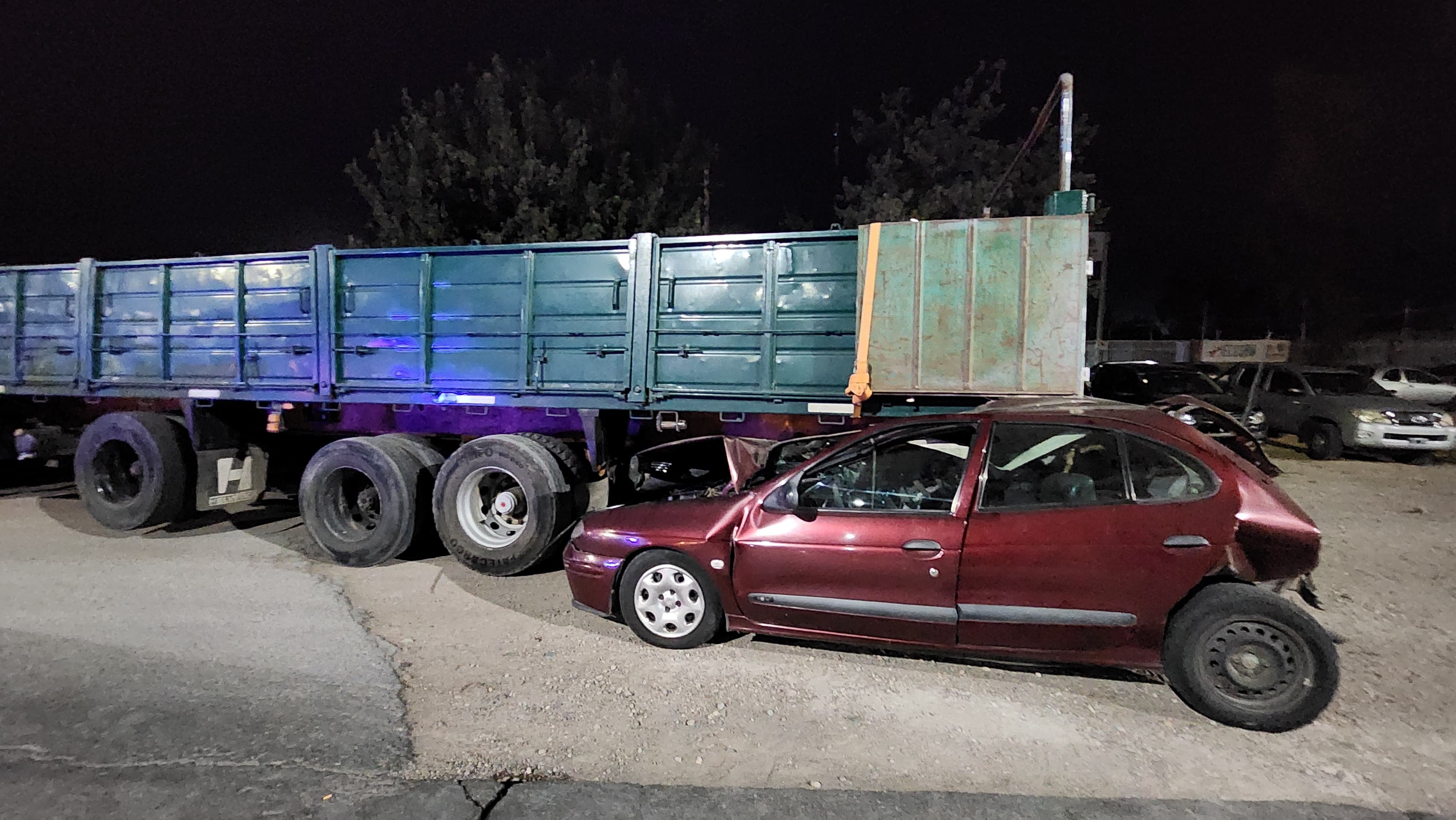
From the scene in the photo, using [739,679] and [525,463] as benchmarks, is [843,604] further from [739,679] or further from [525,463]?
[525,463]

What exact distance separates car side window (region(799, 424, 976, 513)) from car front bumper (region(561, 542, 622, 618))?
4.07 ft

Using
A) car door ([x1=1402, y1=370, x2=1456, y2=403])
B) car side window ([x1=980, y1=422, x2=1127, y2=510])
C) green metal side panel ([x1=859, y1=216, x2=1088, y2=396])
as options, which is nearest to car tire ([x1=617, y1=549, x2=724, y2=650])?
car side window ([x1=980, y1=422, x2=1127, y2=510])

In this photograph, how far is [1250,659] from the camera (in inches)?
134

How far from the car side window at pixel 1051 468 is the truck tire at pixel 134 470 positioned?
7.42 meters

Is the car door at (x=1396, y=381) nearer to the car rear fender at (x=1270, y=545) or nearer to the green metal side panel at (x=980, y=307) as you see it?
the green metal side panel at (x=980, y=307)

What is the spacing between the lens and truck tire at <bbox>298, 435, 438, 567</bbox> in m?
6.17

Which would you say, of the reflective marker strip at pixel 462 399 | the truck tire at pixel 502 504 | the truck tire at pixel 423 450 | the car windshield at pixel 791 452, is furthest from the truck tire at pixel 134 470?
the car windshield at pixel 791 452

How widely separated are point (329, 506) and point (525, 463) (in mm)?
1971

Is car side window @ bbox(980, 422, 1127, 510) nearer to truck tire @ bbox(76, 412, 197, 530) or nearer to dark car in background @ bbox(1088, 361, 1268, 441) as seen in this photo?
truck tire @ bbox(76, 412, 197, 530)

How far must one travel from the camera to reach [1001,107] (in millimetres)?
18328

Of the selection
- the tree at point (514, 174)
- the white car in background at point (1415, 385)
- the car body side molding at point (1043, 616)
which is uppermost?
A: the tree at point (514, 174)

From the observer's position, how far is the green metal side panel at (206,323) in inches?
271

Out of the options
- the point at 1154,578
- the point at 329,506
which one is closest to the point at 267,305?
the point at 329,506

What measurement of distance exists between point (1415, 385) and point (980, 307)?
1617 cm
